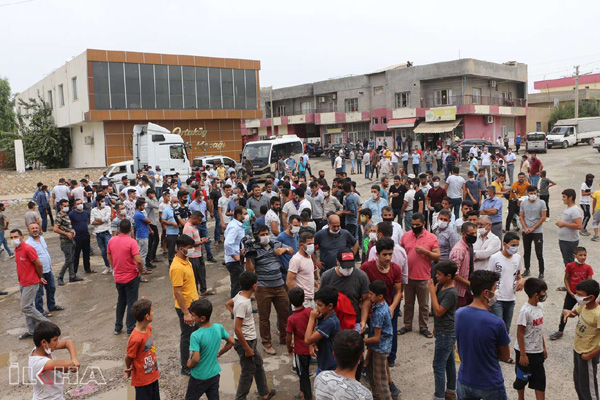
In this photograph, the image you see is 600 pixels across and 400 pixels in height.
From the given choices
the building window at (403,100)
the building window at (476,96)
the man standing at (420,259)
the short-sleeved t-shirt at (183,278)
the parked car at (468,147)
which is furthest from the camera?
the building window at (403,100)

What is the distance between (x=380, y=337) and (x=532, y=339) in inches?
56.5

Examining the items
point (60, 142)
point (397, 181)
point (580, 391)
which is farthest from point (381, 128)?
point (580, 391)

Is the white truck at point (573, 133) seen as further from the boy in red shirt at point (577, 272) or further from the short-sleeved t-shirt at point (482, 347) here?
the short-sleeved t-shirt at point (482, 347)

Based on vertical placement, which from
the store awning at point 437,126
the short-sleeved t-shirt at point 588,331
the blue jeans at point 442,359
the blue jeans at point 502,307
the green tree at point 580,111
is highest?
the green tree at point 580,111

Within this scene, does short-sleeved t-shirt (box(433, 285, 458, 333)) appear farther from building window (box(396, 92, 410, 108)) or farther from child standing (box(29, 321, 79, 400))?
building window (box(396, 92, 410, 108))

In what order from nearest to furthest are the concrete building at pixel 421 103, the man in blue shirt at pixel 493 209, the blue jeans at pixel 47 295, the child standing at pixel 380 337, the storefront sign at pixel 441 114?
the child standing at pixel 380 337, the blue jeans at pixel 47 295, the man in blue shirt at pixel 493 209, the storefront sign at pixel 441 114, the concrete building at pixel 421 103

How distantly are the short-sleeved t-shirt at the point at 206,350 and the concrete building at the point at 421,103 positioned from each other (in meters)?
37.7

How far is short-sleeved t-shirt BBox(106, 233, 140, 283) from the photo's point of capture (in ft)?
22.4

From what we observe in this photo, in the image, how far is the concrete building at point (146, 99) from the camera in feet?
102

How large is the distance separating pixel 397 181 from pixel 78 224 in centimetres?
704

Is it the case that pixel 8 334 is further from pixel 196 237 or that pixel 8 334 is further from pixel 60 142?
pixel 60 142

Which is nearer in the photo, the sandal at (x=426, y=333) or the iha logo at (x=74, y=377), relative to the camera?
the iha logo at (x=74, y=377)

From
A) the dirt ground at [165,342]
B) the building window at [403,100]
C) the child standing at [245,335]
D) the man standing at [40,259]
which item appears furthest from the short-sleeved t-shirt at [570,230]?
the building window at [403,100]

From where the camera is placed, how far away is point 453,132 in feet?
134
